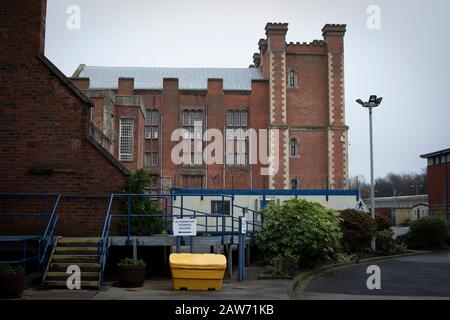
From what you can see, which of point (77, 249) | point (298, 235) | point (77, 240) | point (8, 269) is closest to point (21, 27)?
point (77, 240)

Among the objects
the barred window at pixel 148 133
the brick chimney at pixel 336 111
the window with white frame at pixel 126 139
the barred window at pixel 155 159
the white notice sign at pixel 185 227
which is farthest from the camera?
the barred window at pixel 148 133

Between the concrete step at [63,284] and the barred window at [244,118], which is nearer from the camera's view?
the concrete step at [63,284]

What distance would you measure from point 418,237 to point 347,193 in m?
6.09

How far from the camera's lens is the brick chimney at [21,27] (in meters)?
15.5

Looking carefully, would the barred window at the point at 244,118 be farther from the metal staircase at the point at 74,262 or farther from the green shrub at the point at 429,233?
the metal staircase at the point at 74,262

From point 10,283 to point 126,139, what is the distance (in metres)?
26.8

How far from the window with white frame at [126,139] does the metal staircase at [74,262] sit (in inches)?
890

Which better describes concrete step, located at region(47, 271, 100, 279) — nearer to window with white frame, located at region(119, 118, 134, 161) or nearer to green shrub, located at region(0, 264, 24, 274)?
green shrub, located at region(0, 264, 24, 274)

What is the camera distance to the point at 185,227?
14.3 meters

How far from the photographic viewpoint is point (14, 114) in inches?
604

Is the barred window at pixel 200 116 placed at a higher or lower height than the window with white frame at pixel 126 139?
higher

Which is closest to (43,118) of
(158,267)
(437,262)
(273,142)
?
(158,267)

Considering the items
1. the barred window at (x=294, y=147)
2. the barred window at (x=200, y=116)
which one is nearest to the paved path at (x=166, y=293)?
the barred window at (x=294, y=147)

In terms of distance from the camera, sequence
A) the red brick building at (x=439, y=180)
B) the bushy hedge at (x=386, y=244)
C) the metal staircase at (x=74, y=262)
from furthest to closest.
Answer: the red brick building at (x=439, y=180), the bushy hedge at (x=386, y=244), the metal staircase at (x=74, y=262)
